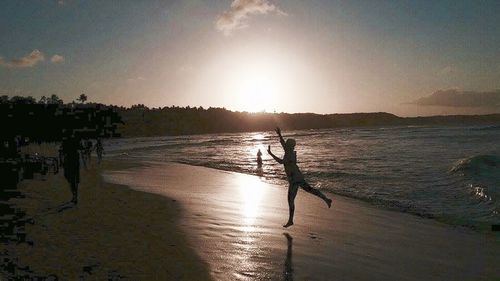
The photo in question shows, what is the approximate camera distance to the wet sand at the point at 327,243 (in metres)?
6.58

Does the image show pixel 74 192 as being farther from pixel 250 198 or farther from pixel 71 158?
pixel 250 198

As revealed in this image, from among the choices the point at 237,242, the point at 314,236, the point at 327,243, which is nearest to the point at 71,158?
the point at 237,242

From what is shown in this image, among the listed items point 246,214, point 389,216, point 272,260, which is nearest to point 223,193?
point 246,214

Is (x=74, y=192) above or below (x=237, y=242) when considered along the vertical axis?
above

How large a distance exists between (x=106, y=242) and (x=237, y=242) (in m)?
2.54

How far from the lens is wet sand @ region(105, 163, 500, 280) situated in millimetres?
6578

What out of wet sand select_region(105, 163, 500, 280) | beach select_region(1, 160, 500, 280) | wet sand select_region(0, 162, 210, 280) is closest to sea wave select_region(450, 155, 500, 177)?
wet sand select_region(105, 163, 500, 280)

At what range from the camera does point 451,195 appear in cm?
1612

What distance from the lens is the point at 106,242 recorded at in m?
7.45

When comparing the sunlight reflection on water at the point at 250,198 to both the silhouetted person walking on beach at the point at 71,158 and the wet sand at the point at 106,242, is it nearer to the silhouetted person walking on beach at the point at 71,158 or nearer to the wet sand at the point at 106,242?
the wet sand at the point at 106,242

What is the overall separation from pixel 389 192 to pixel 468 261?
30.5 feet

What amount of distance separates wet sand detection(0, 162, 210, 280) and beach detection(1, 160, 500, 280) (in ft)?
0.06

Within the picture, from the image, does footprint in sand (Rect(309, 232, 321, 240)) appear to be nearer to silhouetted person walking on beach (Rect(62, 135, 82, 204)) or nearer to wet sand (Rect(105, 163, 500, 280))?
wet sand (Rect(105, 163, 500, 280))

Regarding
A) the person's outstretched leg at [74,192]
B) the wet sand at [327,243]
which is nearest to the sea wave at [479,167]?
the wet sand at [327,243]
